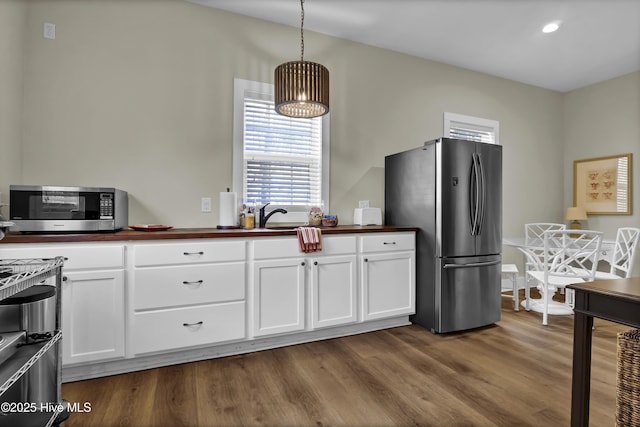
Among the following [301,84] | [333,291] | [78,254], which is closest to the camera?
[78,254]

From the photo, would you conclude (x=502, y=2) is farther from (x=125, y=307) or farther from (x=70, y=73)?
(x=125, y=307)

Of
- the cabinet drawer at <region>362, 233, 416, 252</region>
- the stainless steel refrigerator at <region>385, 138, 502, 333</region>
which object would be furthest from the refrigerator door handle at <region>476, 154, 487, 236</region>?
the cabinet drawer at <region>362, 233, 416, 252</region>

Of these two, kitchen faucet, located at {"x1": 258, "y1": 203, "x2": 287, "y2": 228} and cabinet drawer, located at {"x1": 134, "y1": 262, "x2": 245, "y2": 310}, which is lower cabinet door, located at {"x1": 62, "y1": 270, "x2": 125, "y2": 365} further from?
kitchen faucet, located at {"x1": 258, "y1": 203, "x2": 287, "y2": 228}

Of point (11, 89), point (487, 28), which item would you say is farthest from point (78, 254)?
point (487, 28)

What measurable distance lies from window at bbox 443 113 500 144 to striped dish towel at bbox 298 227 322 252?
2.39m

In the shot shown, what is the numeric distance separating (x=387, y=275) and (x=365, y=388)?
1.15m

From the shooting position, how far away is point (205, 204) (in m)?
2.91

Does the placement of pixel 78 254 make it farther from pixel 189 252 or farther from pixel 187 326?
pixel 187 326

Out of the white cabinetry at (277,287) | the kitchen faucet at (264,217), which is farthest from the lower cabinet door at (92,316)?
the kitchen faucet at (264,217)

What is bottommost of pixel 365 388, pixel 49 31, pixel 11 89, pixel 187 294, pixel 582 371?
pixel 365 388

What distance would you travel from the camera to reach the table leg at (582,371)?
4.64 feet

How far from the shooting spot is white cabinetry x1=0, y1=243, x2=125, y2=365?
199 centimetres

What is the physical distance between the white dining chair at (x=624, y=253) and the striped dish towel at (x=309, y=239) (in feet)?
9.35

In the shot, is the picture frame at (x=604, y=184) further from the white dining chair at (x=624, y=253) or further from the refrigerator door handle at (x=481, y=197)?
the refrigerator door handle at (x=481, y=197)
